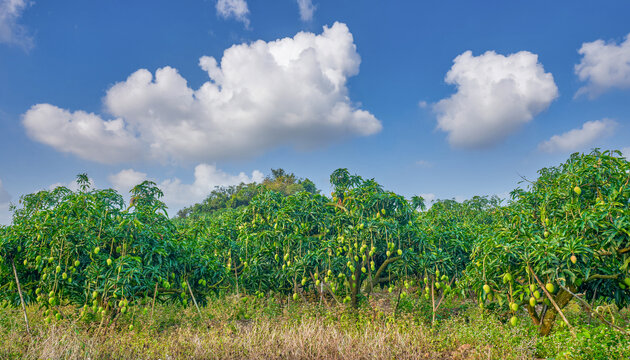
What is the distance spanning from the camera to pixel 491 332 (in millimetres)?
5340

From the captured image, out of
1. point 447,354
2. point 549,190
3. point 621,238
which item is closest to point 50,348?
point 447,354

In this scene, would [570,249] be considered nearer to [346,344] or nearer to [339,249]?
[346,344]

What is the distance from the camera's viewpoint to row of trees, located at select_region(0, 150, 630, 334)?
452cm

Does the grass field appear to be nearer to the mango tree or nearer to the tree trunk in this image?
the tree trunk

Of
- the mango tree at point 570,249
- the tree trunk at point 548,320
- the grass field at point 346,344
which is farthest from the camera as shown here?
the tree trunk at point 548,320

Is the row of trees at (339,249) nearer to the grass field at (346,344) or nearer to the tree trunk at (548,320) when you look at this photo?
the tree trunk at (548,320)

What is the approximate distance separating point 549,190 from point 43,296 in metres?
8.84

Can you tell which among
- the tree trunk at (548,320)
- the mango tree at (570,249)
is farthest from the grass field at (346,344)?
the mango tree at (570,249)

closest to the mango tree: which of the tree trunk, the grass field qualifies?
the tree trunk

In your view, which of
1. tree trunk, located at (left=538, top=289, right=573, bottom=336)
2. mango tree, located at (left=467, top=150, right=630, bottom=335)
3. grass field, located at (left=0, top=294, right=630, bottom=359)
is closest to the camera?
mango tree, located at (left=467, top=150, right=630, bottom=335)

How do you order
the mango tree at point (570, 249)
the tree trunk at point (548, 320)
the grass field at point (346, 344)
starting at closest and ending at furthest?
the mango tree at point (570, 249) → the grass field at point (346, 344) → the tree trunk at point (548, 320)

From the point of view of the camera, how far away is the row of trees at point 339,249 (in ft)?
14.8

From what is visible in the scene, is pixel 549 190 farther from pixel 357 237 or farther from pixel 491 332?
pixel 357 237

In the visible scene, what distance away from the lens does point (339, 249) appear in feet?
21.2
